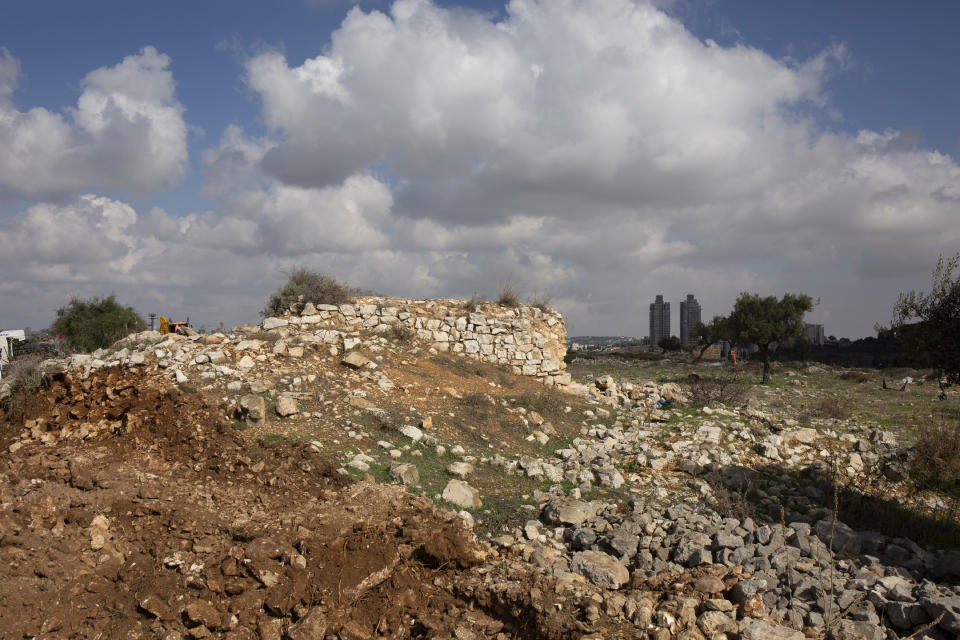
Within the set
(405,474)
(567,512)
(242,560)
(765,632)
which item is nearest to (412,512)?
(405,474)

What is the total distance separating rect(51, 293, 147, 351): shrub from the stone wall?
54.3 feet

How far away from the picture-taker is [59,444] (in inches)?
292

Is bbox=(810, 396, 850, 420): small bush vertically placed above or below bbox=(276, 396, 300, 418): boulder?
below

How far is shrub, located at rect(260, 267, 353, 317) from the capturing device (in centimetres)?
1485

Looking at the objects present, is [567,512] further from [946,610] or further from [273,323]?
[273,323]

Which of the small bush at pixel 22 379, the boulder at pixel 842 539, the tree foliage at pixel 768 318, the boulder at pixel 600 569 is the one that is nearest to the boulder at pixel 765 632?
the boulder at pixel 600 569

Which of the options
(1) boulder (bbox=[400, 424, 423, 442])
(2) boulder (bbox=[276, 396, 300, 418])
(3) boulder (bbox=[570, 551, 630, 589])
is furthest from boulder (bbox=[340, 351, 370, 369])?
(3) boulder (bbox=[570, 551, 630, 589])

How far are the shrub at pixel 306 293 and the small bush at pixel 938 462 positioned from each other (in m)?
13.3

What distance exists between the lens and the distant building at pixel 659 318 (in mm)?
119812

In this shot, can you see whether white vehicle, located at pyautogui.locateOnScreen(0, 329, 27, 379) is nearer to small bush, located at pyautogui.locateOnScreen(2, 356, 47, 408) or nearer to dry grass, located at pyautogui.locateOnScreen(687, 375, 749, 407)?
small bush, located at pyautogui.locateOnScreen(2, 356, 47, 408)

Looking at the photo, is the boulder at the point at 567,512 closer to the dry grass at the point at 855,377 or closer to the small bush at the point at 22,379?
the small bush at the point at 22,379

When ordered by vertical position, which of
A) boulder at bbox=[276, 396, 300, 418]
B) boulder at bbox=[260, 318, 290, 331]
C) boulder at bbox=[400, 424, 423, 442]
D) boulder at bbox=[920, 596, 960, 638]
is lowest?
boulder at bbox=[920, 596, 960, 638]

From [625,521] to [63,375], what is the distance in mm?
9696

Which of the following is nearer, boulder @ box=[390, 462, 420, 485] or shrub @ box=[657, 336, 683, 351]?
boulder @ box=[390, 462, 420, 485]
